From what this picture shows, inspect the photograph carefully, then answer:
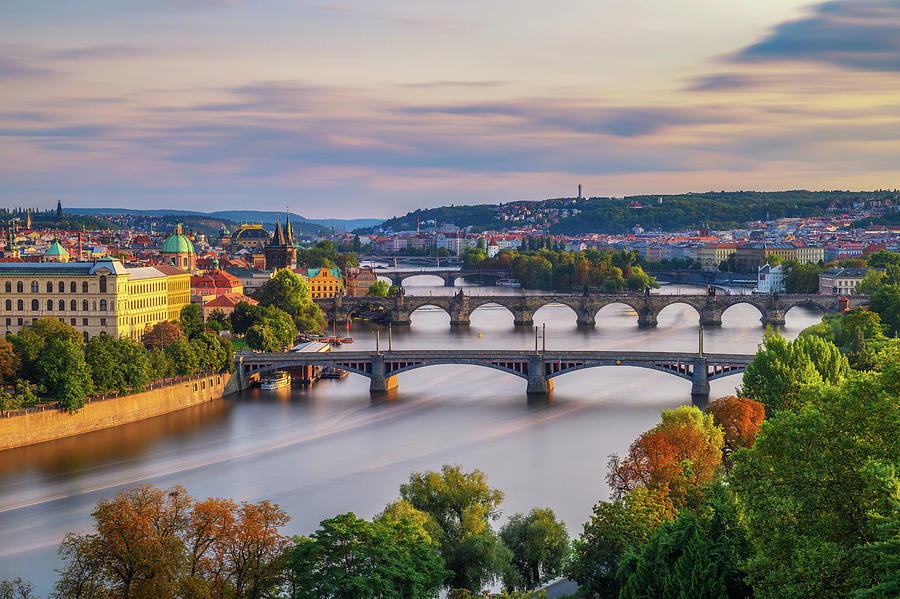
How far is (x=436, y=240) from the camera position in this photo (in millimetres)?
167250

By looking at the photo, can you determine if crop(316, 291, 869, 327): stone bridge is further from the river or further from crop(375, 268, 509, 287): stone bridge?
crop(375, 268, 509, 287): stone bridge

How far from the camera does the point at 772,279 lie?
3118 inches

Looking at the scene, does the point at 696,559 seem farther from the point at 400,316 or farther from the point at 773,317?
the point at 400,316

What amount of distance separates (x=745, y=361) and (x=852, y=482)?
22.9 meters

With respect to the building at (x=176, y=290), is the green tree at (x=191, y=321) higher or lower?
lower

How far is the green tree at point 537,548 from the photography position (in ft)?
56.6

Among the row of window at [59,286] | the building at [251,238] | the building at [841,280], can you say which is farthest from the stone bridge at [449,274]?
the row of window at [59,286]

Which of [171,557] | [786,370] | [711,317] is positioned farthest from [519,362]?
[711,317]

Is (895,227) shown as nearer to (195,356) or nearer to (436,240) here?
(436,240)

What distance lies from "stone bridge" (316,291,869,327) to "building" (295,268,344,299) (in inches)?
235

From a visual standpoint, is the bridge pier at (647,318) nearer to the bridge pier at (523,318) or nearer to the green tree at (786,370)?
the bridge pier at (523,318)

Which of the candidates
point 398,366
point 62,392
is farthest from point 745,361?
point 62,392

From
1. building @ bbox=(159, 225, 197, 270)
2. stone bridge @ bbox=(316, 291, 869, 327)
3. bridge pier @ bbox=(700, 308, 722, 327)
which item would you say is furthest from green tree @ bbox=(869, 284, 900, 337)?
building @ bbox=(159, 225, 197, 270)

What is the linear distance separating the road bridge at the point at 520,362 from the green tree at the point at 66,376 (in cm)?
758
